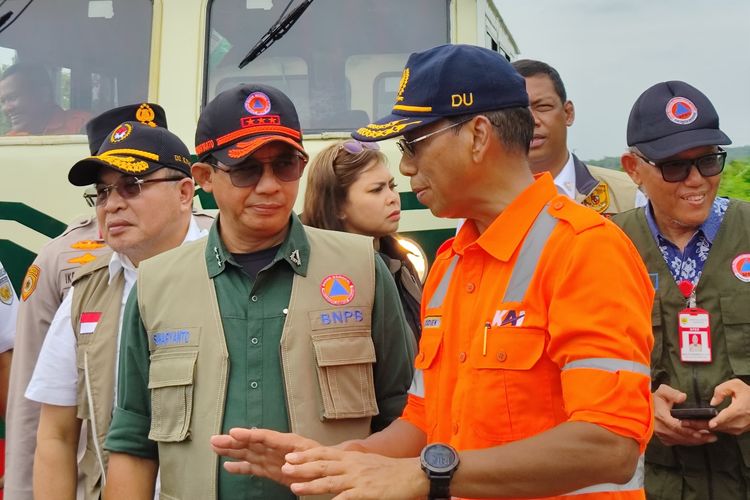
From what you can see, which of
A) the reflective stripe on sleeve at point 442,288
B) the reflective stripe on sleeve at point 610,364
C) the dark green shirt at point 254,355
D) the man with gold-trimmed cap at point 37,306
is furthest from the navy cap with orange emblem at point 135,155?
the reflective stripe on sleeve at point 610,364

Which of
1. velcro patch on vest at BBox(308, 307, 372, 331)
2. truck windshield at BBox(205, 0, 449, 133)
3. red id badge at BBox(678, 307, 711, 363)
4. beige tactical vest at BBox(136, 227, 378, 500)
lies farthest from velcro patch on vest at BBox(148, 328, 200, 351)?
truck windshield at BBox(205, 0, 449, 133)

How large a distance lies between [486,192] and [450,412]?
48 cm

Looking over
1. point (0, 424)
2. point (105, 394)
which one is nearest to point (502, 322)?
point (105, 394)

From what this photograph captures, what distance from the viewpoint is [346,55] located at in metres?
5.67

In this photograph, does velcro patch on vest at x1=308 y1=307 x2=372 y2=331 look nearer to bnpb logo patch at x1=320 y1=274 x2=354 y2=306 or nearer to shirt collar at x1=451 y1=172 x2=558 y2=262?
bnpb logo patch at x1=320 y1=274 x2=354 y2=306

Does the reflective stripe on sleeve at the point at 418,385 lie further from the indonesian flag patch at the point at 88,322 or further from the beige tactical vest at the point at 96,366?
the indonesian flag patch at the point at 88,322

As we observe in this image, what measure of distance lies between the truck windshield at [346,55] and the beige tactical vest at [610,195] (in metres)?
1.65

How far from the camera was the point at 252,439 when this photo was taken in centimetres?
230

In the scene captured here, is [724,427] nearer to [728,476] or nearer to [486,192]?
[728,476]

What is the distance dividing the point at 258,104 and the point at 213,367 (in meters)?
0.75

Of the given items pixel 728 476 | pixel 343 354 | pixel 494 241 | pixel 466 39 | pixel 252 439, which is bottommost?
pixel 728 476

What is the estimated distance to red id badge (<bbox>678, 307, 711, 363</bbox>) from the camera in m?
3.25

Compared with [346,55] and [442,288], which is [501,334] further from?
[346,55]

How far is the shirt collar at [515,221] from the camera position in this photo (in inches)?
85.4
